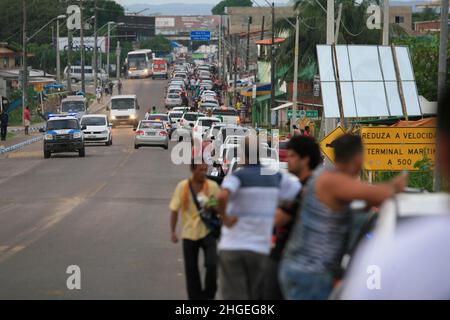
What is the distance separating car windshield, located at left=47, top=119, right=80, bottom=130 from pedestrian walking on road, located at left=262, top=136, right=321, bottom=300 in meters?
38.1

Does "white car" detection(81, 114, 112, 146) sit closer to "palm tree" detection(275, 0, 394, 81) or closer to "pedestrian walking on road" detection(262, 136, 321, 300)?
"palm tree" detection(275, 0, 394, 81)

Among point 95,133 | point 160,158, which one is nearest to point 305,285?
point 160,158

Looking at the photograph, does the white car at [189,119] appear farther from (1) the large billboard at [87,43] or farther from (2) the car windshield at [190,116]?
(1) the large billboard at [87,43]

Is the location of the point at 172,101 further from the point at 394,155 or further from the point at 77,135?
the point at 394,155

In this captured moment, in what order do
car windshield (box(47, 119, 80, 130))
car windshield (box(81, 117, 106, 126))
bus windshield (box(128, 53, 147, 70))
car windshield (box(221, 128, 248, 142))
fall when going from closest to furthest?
car windshield (box(221, 128, 248, 142))
car windshield (box(47, 119, 80, 130))
car windshield (box(81, 117, 106, 126))
bus windshield (box(128, 53, 147, 70))

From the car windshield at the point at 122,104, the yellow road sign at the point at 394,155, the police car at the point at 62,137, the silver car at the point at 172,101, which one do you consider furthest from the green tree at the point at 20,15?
the yellow road sign at the point at 394,155

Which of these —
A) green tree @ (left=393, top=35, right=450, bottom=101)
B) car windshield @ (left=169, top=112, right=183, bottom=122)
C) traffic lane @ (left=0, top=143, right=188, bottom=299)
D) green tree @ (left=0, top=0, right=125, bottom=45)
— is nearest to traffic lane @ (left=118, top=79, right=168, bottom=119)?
green tree @ (left=0, top=0, right=125, bottom=45)

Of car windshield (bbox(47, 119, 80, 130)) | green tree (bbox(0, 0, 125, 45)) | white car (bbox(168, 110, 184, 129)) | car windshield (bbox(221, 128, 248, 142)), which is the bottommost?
white car (bbox(168, 110, 184, 129))

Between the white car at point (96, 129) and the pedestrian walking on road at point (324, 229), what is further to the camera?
the white car at point (96, 129)

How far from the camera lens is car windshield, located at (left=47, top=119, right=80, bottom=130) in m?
47.5

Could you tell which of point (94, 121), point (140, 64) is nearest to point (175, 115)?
point (94, 121)

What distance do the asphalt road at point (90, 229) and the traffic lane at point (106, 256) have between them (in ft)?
0.04

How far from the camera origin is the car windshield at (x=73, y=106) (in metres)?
72.1

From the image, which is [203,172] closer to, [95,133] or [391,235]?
[391,235]
